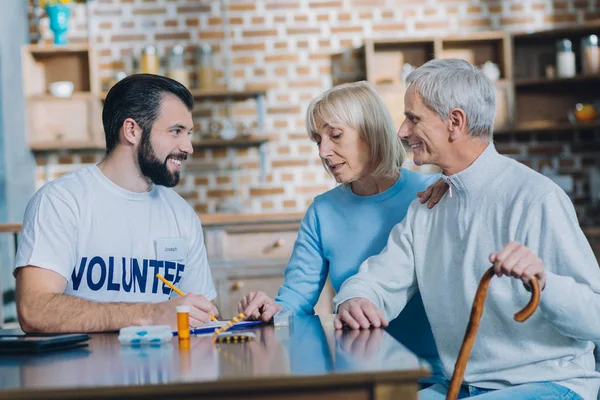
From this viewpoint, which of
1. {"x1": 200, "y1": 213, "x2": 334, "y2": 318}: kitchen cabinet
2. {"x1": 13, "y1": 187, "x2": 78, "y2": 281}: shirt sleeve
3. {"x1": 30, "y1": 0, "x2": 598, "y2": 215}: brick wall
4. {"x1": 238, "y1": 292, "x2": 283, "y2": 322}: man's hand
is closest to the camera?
{"x1": 238, "y1": 292, "x2": 283, "y2": 322}: man's hand

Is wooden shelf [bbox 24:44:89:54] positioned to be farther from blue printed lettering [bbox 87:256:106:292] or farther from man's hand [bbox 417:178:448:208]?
man's hand [bbox 417:178:448:208]

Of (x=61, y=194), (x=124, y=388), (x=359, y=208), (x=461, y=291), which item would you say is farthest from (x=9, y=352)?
(x=359, y=208)

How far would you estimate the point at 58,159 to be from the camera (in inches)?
201

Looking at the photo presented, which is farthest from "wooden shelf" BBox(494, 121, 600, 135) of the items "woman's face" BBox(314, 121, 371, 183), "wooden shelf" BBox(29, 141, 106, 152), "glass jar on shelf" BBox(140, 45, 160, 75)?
"woman's face" BBox(314, 121, 371, 183)

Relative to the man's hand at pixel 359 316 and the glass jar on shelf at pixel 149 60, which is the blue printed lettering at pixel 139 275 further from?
the glass jar on shelf at pixel 149 60

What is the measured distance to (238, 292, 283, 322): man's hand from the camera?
73.3 inches

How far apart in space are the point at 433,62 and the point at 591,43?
135 inches

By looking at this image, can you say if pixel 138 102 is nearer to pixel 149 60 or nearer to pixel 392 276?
pixel 392 276

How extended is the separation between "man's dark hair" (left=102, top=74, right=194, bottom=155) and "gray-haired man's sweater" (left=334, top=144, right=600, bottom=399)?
0.82 m

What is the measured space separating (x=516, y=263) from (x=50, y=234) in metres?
1.17

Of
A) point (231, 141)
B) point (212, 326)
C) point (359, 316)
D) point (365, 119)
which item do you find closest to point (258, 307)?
point (212, 326)

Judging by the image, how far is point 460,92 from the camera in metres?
1.87

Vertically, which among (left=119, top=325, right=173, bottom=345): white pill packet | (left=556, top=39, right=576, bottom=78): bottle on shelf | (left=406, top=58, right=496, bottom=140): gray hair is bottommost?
(left=119, top=325, right=173, bottom=345): white pill packet

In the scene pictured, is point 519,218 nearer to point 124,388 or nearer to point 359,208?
point 359,208
